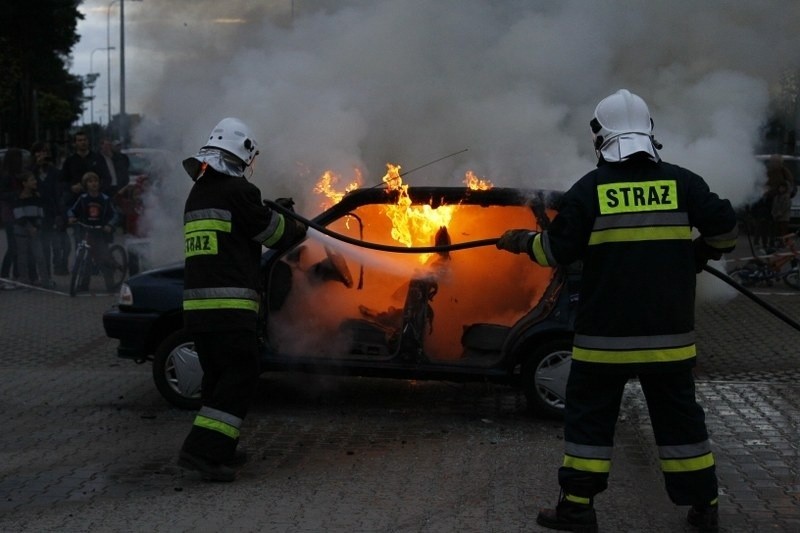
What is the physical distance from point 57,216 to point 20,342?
4.76 metres

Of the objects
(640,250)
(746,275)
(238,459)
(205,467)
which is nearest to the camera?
(640,250)

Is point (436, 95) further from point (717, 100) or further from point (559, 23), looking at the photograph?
point (717, 100)

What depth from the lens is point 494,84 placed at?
320 inches

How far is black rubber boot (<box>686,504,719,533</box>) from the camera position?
15.8 ft

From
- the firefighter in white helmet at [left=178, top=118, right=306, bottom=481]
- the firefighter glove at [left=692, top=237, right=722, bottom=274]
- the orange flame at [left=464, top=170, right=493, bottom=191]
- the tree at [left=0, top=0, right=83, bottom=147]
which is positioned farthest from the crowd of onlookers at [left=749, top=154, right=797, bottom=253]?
the tree at [left=0, top=0, right=83, bottom=147]

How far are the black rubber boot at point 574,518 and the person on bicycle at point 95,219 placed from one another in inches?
400

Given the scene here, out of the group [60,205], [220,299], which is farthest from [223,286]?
[60,205]

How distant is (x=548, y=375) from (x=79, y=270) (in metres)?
8.65

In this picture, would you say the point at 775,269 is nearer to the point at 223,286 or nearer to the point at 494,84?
the point at 494,84

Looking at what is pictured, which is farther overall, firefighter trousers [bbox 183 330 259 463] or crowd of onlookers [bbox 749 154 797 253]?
crowd of onlookers [bbox 749 154 797 253]

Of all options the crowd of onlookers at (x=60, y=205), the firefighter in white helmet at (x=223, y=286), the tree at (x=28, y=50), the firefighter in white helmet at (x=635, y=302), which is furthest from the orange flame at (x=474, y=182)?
the tree at (x=28, y=50)

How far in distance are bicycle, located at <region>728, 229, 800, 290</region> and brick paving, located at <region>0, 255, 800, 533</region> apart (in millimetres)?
4708

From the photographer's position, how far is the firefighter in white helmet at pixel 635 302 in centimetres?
474

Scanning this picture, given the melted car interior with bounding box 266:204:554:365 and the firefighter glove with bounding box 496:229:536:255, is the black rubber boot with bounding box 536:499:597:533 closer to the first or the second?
the firefighter glove with bounding box 496:229:536:255
